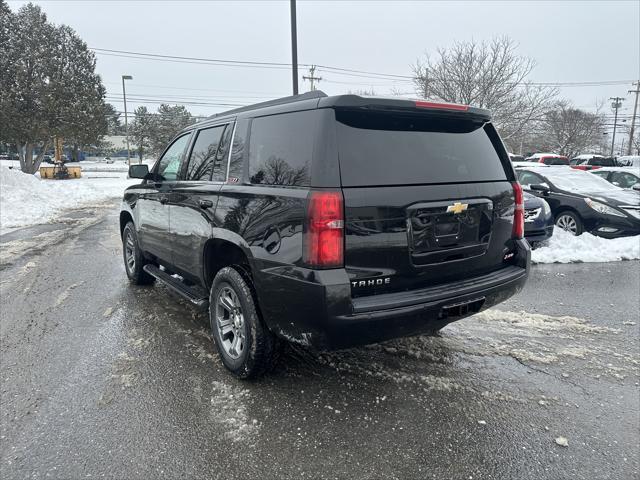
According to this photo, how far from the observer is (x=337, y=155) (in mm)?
2660

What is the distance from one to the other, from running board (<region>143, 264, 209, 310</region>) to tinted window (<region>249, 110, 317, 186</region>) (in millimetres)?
1296

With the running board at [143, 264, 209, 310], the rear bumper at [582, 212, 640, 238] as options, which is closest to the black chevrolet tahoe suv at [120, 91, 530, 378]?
the running board at [143, 264, 209, 310]

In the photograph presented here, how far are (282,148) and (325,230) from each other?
0.74 metres

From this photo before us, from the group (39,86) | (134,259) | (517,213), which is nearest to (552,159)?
(517,213)

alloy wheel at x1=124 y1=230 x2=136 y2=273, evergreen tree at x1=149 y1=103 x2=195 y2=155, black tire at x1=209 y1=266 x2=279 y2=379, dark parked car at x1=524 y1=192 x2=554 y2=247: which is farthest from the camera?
evergreen tree at x1=149 y1=103 x2=195 y2=155

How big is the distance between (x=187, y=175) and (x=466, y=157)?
249cm

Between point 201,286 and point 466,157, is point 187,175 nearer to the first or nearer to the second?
point 201,286

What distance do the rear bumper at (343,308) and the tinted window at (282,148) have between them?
23.9 inches

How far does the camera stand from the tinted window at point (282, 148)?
276 cm

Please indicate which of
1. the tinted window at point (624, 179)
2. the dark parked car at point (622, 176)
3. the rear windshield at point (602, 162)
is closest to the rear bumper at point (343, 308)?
the dark parked car at point (622, 176)

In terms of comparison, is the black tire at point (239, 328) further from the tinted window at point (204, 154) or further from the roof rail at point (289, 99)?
the roof rail at point (289, 99)

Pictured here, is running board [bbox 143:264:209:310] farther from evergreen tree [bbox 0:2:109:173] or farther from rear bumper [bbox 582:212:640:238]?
evergreen tree [bbox 0:2:109:173]

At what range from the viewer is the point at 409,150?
2922mm

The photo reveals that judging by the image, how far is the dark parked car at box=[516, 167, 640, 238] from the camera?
8.79 meters
